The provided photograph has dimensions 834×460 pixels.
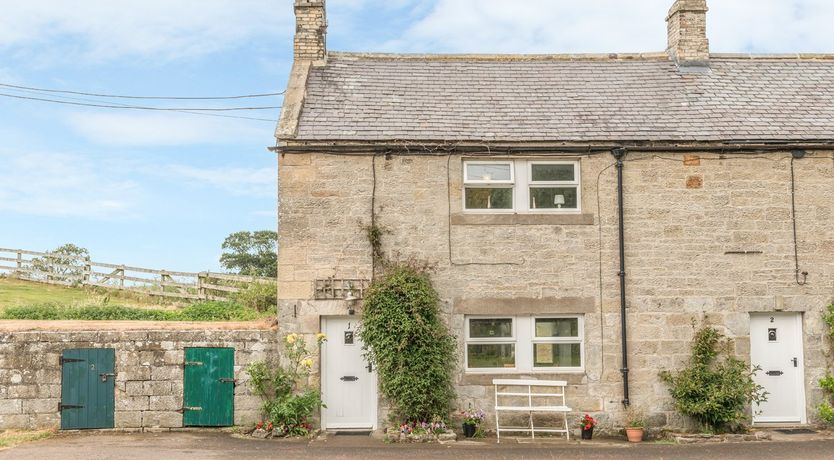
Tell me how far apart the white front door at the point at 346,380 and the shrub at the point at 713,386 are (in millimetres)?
5289

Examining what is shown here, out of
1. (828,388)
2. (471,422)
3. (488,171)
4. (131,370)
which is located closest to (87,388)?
(131,370)

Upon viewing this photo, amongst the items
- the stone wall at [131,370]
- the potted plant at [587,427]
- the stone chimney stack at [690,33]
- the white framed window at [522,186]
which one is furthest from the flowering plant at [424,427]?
the stone chimney stack at [690,33]

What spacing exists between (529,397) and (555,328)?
4.59 feet

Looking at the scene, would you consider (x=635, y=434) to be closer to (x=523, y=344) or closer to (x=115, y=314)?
(x=523, y=344)

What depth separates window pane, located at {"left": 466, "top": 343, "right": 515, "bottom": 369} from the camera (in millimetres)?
13516

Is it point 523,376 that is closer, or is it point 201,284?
point 523,376

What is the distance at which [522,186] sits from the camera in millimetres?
13867

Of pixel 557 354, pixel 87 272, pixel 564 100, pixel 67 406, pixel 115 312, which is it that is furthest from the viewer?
pixel 87 272

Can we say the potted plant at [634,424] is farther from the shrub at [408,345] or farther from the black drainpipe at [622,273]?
the shrub at [408,345]

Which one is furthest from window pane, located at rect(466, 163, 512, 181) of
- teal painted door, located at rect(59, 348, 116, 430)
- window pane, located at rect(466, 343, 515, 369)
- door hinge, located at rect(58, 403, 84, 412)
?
door hinge, located at rect(58, 403, 84, 412)

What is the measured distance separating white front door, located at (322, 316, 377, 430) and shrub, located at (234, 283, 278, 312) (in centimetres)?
988

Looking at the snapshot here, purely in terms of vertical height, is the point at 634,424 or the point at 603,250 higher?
the point at 603,250

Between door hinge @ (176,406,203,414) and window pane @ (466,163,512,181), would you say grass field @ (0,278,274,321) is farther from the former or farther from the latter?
window pane @ (466,163,512,181)

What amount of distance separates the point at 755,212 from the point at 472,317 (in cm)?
556
